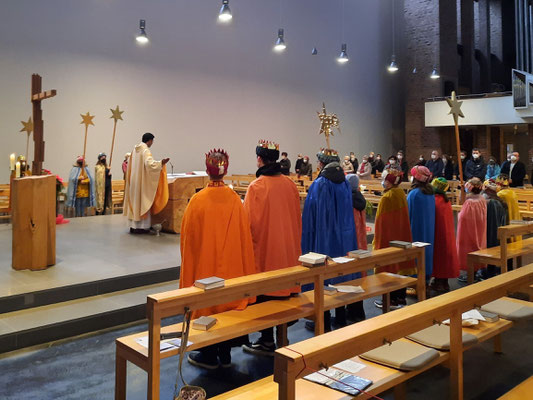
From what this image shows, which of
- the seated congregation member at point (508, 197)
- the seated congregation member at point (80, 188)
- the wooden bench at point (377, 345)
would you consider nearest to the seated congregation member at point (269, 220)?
the wooden bench at point (377, 345)

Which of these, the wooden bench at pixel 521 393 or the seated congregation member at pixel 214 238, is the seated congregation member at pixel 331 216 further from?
the wooden bench at pixel 521 393

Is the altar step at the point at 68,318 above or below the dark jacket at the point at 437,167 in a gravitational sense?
below

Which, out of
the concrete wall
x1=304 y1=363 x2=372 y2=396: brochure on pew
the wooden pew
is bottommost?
x1=304 y1=363 x2=372 y2=396: brochure on pew

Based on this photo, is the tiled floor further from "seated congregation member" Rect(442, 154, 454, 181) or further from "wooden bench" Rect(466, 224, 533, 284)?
"seated congregation member" Rect(442, 154, 454, 181)

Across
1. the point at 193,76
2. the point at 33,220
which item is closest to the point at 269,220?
the point at 33,220

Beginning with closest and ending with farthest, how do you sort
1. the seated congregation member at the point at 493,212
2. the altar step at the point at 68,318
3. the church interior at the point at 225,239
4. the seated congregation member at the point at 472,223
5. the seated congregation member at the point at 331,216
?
1. the church interior at the point at 225,239
2. the altar step at the point at 68,318
3. the seated congregation member at the point at 331,216
4. the seated congregation member at the point at 472,223
5. the seated congregation member at the point at 493,212

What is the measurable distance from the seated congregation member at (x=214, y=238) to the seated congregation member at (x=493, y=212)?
3.76 metres

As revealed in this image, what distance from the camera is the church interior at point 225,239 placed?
290 cm

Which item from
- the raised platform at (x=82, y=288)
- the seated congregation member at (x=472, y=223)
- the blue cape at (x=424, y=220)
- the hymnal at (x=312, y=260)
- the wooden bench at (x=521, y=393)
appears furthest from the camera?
the seated congregation member at (x=472, y=223)

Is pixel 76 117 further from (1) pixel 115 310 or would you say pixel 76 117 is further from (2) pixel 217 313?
(2) pixel 217 313

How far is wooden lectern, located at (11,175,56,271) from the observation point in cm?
541

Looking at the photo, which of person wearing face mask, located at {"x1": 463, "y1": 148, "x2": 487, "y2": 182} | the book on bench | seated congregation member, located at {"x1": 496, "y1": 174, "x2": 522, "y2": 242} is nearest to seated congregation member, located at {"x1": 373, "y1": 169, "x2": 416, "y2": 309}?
seated congregation member, located at {"x1": 496, "y1": 174, "x2": 522, "y2": 242}

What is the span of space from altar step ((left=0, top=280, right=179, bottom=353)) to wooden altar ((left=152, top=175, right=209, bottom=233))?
2.82m

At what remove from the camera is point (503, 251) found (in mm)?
5211
